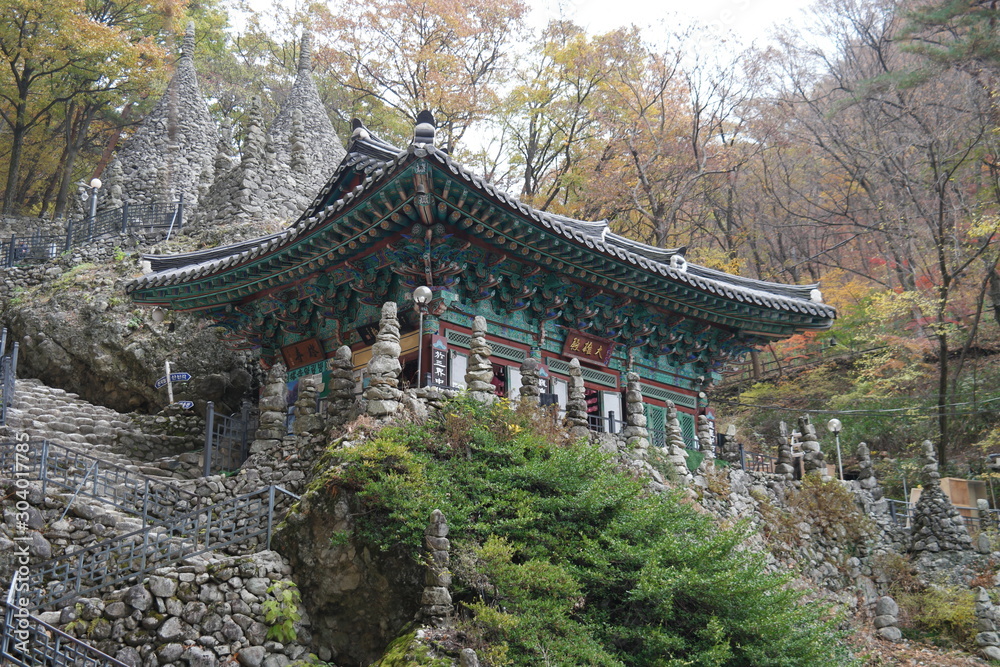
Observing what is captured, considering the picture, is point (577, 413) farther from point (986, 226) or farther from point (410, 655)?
point (986, 226)

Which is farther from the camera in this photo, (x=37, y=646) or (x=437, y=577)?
(x=437, y=577)

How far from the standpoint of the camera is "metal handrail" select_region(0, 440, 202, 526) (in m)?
13.8

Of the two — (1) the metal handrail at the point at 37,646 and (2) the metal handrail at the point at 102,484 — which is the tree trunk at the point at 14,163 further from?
(1) the metal handrail at the point at 37,646

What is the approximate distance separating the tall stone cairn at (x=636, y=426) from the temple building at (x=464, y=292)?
1.01m

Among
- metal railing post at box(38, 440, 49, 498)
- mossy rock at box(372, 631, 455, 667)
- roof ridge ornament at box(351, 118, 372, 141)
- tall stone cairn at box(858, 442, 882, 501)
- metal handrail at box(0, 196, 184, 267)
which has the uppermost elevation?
metal handrail at box(0, 196, 184, 267)

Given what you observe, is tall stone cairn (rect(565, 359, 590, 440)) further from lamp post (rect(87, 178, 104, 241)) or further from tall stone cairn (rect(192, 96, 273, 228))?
lamp post (rect(87, 178, 104, 241))

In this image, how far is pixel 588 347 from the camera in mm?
19938

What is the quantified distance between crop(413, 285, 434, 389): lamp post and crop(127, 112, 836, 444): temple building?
84 millimetres

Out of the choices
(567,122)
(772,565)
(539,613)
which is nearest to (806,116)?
(567,122)

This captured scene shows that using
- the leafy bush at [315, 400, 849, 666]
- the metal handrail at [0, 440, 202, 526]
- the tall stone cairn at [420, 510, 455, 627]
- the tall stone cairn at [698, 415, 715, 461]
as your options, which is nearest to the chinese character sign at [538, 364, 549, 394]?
the tall stone cairn at [698, 415, 715, 461]

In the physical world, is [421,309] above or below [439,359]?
above

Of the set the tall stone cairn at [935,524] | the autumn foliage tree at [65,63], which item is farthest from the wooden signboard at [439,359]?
the autumn foliage tree at [65,63]

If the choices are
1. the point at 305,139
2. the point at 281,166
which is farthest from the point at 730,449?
the point at 305,139

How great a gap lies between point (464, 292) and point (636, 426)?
432 centimetres
